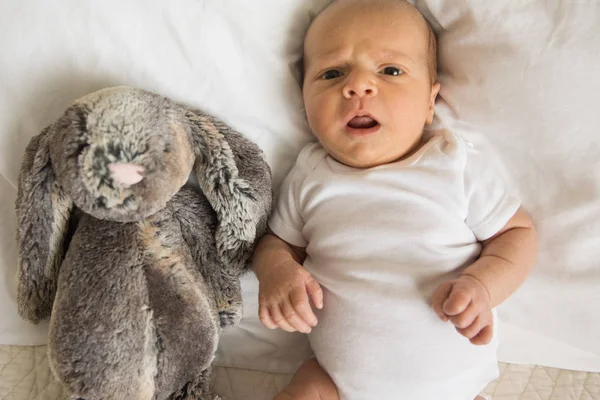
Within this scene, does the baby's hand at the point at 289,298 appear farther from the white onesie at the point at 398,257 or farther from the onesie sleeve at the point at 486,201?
the onesie sleeve at the point at 486,201

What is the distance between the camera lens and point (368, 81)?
741 millimetres

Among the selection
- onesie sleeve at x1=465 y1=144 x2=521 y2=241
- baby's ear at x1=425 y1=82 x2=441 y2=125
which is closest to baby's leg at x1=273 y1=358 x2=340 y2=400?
onesie sleeve at x1=465 y1=144 x2=521 y2=241

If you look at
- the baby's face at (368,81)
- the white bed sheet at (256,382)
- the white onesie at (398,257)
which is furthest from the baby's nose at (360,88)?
the white bed sheet at (256,382)

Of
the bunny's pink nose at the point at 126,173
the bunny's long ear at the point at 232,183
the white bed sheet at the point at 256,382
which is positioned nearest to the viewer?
the bunny's pink nose at the point at 126,173

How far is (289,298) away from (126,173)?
0.26m

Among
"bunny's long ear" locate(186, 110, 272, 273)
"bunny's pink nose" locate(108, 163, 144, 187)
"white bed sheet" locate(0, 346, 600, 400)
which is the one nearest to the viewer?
"bunny's pink nose" locate(108, 163, 144, 187)

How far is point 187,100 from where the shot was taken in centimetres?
79

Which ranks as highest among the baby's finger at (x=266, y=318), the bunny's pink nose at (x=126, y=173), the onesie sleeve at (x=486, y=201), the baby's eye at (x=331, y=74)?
the baby's eye at (x=331, y=74)

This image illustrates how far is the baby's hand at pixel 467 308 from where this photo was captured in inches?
25.9

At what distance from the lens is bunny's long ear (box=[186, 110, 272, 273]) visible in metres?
0.72

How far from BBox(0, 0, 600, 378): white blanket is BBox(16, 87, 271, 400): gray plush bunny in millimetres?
88

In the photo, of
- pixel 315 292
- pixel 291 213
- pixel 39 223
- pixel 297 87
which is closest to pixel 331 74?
pixel 297 87

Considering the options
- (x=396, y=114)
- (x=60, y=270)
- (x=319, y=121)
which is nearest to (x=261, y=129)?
(x=319, y=121)

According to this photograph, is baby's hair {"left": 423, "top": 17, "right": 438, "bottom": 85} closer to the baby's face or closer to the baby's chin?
the baby's face
